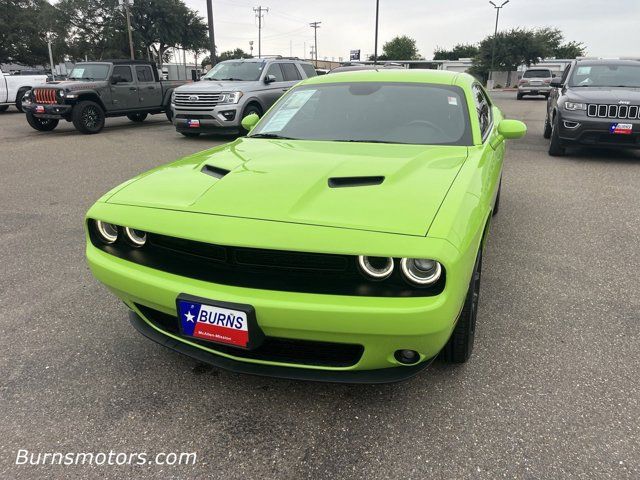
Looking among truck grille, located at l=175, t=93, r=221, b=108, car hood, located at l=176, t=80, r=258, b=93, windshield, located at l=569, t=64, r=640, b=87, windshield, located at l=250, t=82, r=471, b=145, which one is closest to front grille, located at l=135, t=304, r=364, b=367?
windshield, located at l=250, t=82, r=471, b=145

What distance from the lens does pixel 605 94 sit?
7859mm

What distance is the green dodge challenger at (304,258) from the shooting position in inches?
74.2

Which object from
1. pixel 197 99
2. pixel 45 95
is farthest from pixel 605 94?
pixel 45 95

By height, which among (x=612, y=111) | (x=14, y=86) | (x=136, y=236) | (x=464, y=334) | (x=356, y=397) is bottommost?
(x=356, y=397)

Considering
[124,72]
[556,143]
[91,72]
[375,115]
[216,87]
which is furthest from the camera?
[124,72]

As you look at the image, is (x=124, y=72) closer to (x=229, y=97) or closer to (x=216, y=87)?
(x=216, y=87)

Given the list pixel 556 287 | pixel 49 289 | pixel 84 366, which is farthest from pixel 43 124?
pixel 556 287

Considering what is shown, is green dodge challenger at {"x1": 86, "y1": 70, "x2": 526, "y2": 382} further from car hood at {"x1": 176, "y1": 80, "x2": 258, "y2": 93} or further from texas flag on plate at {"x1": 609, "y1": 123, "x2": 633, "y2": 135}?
car hood at {"x1": 176, "y1": 80, "x2": 258, "y2": 93}

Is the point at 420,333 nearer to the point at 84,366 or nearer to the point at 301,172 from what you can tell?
the point at 301,172

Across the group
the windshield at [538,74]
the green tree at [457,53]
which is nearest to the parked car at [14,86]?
the windshield at [538,74]

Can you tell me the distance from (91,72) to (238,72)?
4.09 m

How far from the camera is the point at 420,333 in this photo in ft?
6.15

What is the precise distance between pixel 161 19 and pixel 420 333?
54.9m

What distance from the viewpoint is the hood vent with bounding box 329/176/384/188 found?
7.68 ft
